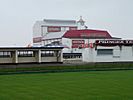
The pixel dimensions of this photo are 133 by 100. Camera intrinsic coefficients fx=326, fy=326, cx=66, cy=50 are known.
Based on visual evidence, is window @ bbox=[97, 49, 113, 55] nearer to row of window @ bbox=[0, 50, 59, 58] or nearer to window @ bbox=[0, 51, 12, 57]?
row of window @ bbox=[0, 50, 59, 58]

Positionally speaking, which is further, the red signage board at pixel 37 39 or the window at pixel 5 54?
the red signage board at pixel 37 39

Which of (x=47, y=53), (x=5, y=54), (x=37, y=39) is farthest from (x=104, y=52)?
(x=37, y=39)

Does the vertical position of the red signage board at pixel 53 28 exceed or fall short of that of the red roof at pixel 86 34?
it exceeds it

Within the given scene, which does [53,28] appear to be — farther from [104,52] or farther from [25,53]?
[25,53]

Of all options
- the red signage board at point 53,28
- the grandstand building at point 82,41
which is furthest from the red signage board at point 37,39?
the red signage board at point 53,28

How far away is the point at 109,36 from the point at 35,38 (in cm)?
3350

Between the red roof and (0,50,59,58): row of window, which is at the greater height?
the red roof

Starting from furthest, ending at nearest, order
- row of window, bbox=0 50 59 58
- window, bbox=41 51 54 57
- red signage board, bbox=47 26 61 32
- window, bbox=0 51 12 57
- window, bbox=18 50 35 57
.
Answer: red signage board, bbox=47 26 61 32 < window, bbox=41 51 54 57 < window, bbox=18 50 35 57 < row of window, bbox=0 50 59 58 < window, bbox=0 51 12 57

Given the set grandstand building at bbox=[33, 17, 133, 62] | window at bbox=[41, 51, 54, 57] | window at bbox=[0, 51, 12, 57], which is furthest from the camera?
grandstand building at bbox=[33, 17, 133, 62]

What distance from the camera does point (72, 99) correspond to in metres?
Answer: 15.5

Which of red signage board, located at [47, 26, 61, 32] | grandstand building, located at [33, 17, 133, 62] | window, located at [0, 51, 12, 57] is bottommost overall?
window, located at [0, 51, 12, 57]

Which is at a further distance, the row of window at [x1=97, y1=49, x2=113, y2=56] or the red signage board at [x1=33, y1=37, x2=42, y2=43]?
the red signage board at [x1=33, y1=37, x2=42, y2=43]

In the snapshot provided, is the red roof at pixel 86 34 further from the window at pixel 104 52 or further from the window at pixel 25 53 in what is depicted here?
the window at pixel 25 53

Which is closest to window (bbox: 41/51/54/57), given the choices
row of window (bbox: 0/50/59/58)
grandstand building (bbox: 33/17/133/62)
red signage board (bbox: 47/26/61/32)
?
row of window (bbox: 0/50/59/58)
